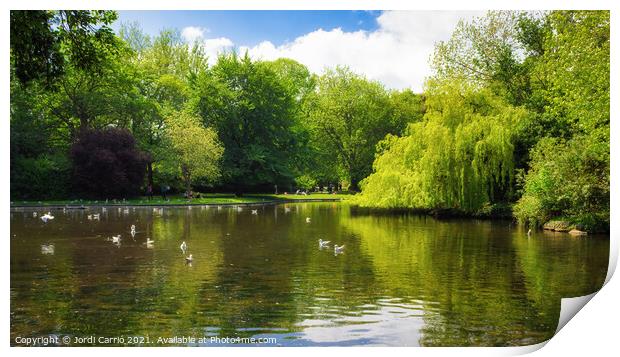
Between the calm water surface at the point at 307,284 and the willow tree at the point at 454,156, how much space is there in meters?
4.53

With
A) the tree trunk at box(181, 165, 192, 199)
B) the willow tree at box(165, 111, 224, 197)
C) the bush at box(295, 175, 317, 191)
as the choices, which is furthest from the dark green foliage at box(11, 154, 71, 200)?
the bush at box(295, 175, 317, 191)

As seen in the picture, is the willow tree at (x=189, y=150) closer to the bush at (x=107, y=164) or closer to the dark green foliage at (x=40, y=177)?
the bush at (x=107, y=164)

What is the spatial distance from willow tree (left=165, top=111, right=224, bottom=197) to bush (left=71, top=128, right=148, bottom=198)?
4.80m

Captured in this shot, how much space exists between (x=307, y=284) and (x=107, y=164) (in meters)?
16.9

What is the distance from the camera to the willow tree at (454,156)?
24.5m

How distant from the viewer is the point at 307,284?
11.1 metres

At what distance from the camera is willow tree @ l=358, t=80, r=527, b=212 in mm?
24531

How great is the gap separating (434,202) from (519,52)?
8.22 metres

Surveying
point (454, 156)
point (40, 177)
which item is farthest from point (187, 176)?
point (40, 177)

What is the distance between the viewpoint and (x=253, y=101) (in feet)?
152

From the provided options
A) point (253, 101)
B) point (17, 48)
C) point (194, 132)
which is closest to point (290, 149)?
point (253, 101)

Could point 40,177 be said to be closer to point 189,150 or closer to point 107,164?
point 107,164

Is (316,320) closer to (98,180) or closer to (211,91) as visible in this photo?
(98,180)
